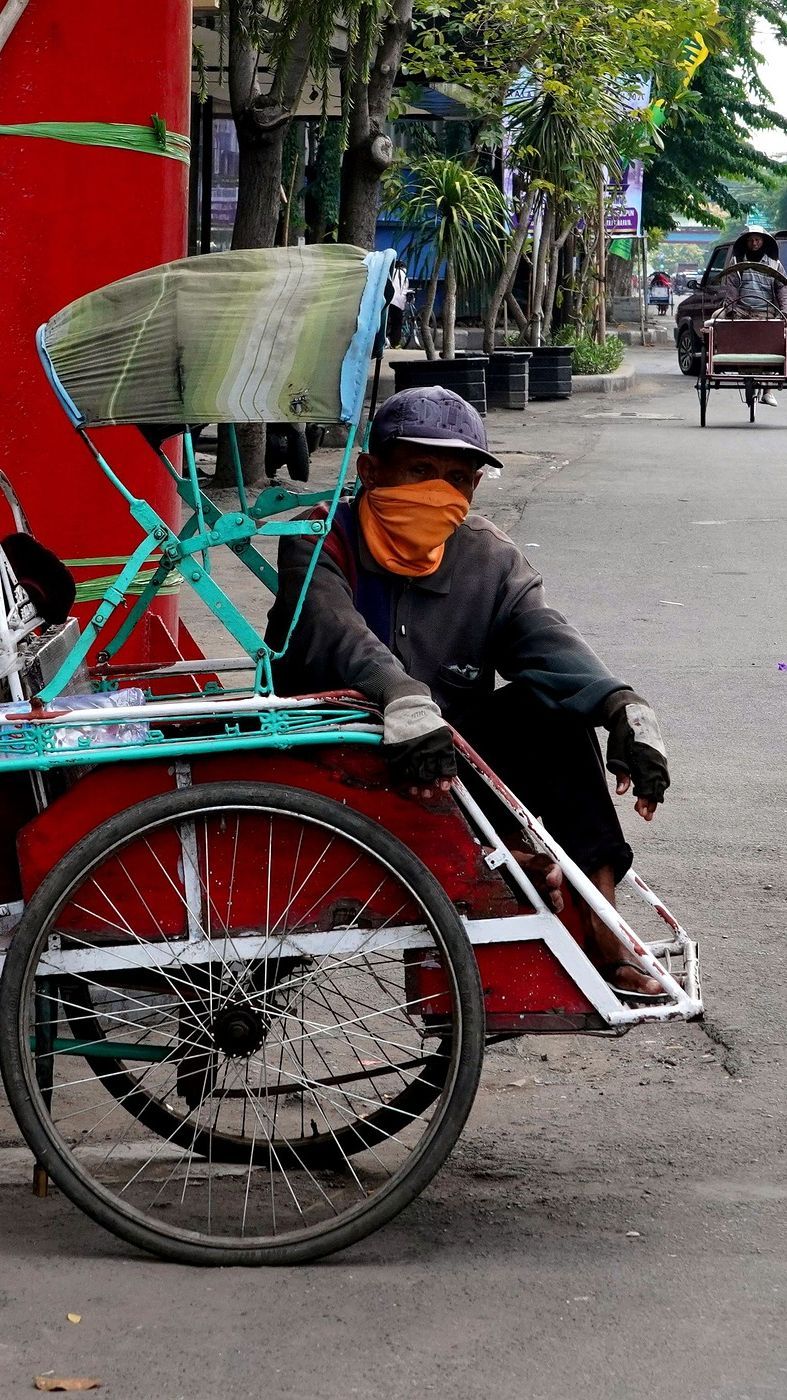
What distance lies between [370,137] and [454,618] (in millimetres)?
10396

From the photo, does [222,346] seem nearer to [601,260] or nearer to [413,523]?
[413,523]

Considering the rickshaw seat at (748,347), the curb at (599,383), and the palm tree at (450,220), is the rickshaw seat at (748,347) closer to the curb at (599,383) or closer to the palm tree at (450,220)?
the palm tree at (450,220)

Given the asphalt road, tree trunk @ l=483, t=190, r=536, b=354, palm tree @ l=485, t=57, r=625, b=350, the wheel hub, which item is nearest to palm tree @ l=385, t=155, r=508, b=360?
tree trunk @ l=483, t=190, r=536, b=354

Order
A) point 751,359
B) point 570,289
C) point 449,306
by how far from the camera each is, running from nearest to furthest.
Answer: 1. point 449,306
2. point 751,359
3. point 570,289

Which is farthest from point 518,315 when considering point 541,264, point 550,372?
point 550,372

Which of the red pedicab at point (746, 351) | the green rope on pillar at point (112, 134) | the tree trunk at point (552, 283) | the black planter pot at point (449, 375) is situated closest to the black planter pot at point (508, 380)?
the black planter pot at point (449, 375)

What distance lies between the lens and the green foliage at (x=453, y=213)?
1727 cm

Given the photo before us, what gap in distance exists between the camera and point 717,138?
137 feet

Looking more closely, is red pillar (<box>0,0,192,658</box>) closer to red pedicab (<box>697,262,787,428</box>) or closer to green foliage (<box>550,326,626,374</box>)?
red pedicab (<box>697,262,787,428</box>)

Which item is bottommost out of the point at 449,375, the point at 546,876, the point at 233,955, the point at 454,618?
the point at 233,955

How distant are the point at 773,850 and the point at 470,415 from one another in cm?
230

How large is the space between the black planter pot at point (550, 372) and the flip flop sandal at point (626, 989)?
19.9 meters

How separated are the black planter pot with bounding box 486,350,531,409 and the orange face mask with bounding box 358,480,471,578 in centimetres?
1785

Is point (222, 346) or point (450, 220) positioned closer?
point (222, 346)
